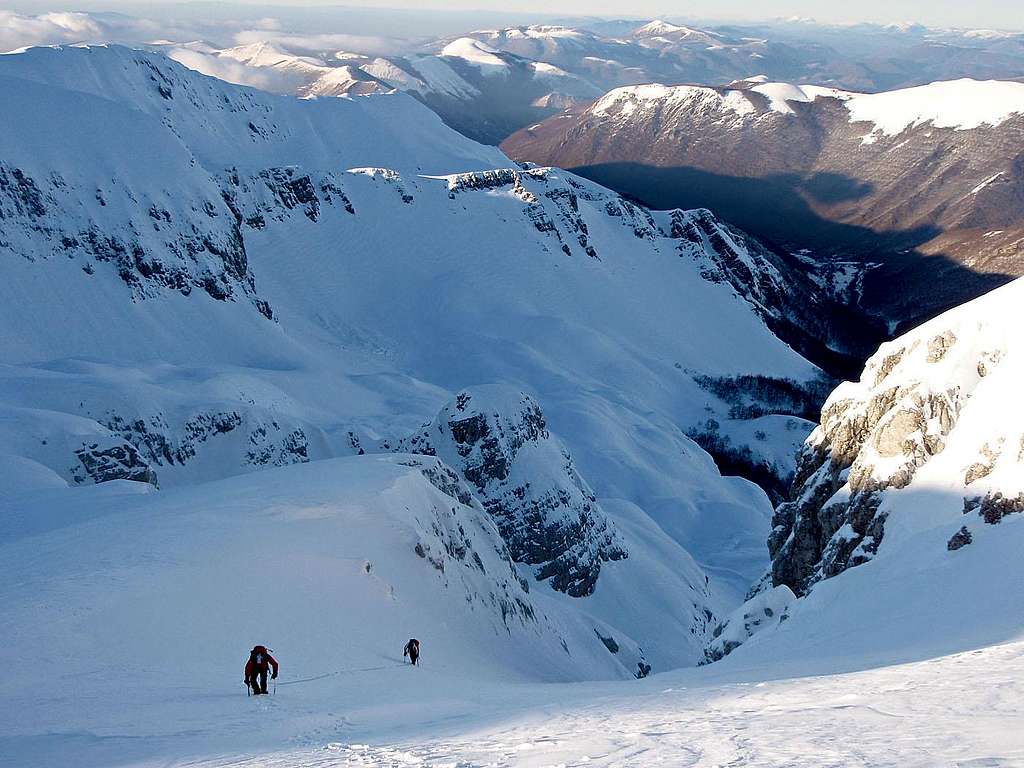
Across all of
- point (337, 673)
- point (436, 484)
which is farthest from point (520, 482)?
point (337, 673)

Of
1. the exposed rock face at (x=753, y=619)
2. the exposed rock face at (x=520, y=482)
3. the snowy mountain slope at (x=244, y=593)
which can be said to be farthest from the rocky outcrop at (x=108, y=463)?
the exposed rock face at (x=753, y=619)

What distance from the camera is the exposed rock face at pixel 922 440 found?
30562mm

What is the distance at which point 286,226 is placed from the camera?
131 m

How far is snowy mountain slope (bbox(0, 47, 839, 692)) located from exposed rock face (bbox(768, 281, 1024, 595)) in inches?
571

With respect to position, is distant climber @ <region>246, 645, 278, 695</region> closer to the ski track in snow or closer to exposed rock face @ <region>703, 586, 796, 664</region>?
the ski track in snow

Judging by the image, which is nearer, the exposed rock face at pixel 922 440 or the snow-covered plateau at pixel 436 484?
the snow-covered plateau at pixel 436 484

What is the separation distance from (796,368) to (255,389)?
100959 millimetres

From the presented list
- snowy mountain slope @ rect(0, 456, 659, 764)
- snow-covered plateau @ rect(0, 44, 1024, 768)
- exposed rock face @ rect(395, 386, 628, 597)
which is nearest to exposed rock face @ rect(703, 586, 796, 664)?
snow-covered plateau @ rect(0, 44, 1024, 768)

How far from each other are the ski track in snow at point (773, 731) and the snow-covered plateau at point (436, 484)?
11 cm

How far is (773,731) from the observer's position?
12969 mm

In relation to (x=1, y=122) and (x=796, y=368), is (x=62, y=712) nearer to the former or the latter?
(x=1, y=122)

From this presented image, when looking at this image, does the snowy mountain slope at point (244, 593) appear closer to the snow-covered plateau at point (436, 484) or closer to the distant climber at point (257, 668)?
the snow-covered plateau at point (436, 484)

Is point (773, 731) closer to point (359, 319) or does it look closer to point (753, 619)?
point (753, 619)

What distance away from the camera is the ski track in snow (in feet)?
37.5
